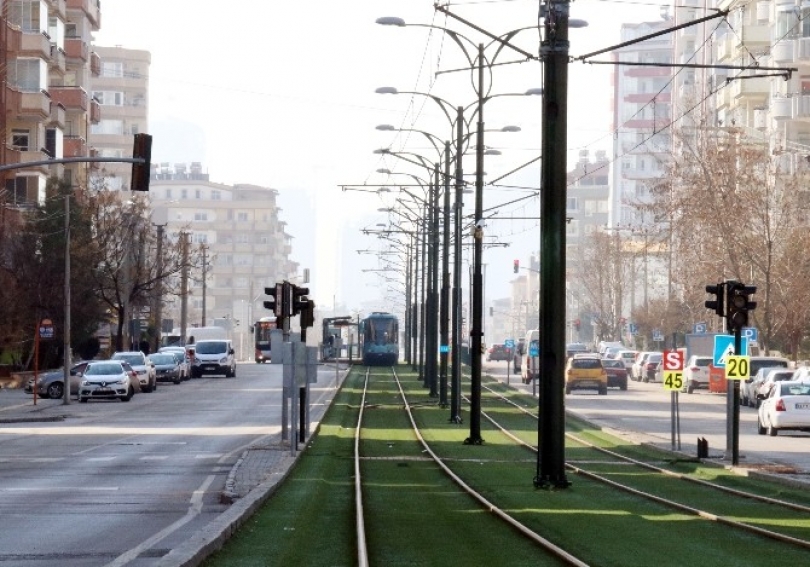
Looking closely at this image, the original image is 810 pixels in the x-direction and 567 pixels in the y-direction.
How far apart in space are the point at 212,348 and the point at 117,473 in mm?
70718

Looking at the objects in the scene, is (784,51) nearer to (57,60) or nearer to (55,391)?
(57,60)

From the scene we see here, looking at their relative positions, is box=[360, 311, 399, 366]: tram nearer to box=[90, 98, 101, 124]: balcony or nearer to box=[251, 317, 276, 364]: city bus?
box=[251, 317, 276, 364]: city bus

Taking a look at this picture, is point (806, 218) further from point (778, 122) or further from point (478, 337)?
point (478, 337)

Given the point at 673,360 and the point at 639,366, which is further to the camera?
the point at 639,366

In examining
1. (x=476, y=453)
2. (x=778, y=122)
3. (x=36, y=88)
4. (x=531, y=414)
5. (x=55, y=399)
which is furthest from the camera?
(x=778, y=122)

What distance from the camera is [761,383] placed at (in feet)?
224

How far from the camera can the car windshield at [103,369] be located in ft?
228

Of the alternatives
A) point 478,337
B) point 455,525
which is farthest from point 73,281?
point 455,525

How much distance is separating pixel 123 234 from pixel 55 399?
1132 inches

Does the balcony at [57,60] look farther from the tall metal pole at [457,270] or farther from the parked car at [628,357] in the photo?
the tall metal pole at [457,270]

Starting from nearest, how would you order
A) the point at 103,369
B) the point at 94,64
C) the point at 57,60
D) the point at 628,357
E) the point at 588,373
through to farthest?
the point at 103,369 < the point at 588,373 < the point at 57,60 < the point at 628,357 < the point at 94,64

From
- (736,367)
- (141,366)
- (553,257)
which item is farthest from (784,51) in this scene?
(553,257)

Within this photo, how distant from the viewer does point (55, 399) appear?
231 ft

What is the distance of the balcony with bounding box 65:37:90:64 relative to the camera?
117 meters
